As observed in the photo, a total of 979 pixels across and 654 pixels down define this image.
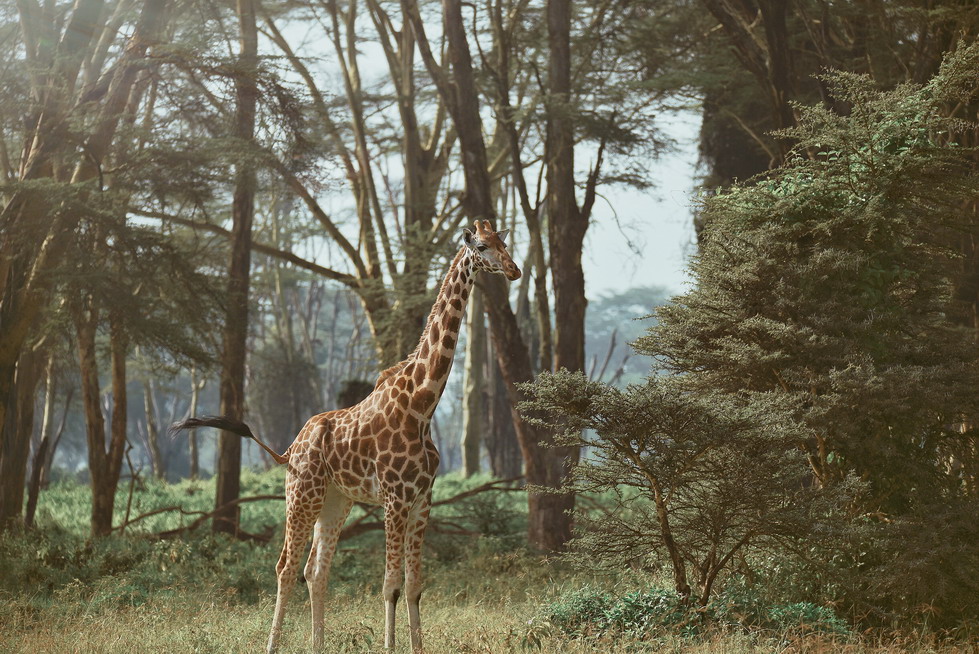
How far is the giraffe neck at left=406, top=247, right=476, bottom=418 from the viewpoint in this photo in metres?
6.64

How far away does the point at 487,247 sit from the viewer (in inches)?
258

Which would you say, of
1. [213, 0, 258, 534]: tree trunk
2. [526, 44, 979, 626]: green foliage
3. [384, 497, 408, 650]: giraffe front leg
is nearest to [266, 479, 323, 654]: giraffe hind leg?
[384, 497, 408, 650]: giraffe front leg

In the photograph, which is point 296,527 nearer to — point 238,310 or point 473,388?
point 238,310

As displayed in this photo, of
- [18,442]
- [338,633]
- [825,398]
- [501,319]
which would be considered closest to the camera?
[338,633]

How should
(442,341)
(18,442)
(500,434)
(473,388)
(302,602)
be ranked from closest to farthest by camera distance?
1. (442,341)
2. (302,602)
3. (18,442)
4. (473,388)
5. (500,434)

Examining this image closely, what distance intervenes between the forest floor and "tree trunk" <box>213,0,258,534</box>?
1.53 metres

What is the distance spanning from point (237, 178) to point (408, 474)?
7.48 metres

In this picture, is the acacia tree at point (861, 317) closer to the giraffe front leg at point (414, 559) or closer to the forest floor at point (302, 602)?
the forest floor at point (302, 602)

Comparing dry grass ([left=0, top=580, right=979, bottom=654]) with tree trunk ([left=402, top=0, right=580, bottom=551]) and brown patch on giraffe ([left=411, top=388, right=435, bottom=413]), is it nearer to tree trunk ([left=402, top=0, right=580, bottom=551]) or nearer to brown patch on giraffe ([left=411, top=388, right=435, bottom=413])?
brown patch on giraffe ([left=411, top=388, right=435, bottom=413])

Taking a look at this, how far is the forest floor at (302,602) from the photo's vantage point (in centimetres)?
681

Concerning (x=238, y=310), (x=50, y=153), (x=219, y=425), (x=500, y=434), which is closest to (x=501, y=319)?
(x=238, y=310)

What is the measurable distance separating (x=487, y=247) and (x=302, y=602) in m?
5.21

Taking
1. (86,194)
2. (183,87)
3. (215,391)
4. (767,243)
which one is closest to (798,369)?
(767,243)

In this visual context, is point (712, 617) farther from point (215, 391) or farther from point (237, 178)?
point (215, 391)
